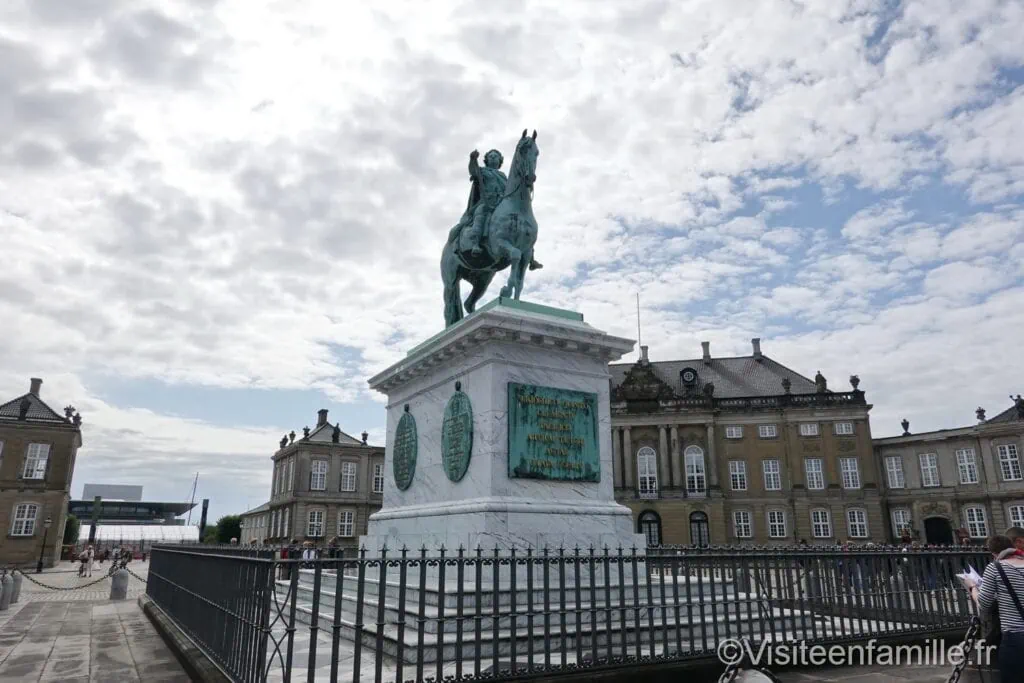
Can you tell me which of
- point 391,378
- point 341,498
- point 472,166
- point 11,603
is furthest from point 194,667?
point 341,498

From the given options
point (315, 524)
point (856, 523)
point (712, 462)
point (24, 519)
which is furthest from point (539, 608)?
point (315, 524)

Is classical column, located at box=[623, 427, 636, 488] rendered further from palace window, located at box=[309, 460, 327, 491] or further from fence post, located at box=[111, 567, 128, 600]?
fence post, located at box=[111, 567, 128, 600]

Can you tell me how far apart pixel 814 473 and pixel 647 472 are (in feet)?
42.6

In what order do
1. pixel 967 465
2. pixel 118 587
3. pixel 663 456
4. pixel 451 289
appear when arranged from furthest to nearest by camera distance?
pixel 663 456 → pixel 967 465 → pixel 118 587 → pixel 451 289

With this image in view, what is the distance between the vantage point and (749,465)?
5459cm

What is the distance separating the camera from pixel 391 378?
11844 mm

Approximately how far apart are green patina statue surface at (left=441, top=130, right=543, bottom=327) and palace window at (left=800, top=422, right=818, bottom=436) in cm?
4880

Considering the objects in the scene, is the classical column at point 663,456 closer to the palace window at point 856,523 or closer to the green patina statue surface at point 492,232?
the palace window at point 856,523

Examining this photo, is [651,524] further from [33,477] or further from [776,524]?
[33,477]

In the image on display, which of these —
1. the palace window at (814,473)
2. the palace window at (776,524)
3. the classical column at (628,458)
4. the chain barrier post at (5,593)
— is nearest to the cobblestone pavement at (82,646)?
the chain barrier post at (5,593)

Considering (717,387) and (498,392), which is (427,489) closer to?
(498,392)

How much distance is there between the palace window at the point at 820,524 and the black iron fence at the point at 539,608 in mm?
46723

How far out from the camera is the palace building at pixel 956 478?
47.6 meters

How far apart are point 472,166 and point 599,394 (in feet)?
14.8
